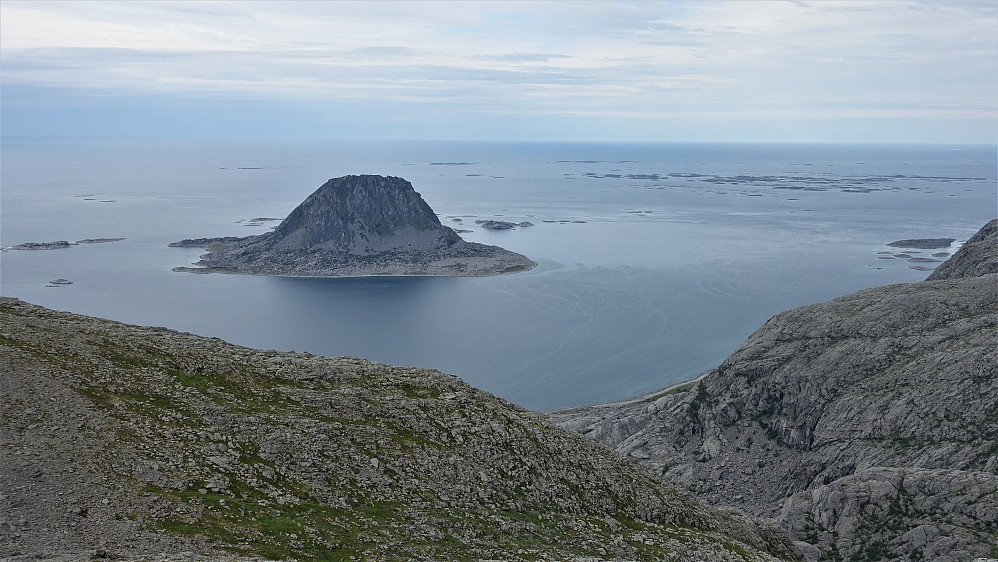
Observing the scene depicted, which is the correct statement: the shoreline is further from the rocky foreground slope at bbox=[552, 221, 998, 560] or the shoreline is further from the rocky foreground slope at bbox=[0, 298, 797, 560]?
the rocky foreground slope at bbox=[0, 298, 797, 560]

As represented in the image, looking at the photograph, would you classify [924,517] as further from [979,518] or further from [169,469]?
[169,469]

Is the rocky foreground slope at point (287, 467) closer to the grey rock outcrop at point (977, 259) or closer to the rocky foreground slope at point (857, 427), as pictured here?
the rocky foreground slope at point (857, 427)

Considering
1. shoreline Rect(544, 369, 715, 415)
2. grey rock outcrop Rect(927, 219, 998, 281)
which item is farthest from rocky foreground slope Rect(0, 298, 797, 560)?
grey rock outcrop Rect(927, 219, 998, 281)

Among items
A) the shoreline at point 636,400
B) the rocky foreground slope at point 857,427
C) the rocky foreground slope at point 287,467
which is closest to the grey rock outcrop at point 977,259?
the rocky foreground slope at point 857,427

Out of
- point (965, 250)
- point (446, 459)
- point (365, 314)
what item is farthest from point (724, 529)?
point (365, 314)

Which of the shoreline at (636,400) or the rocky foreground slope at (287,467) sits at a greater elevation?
the rocky foreground slope at (287,467)
